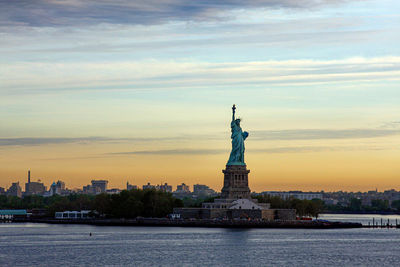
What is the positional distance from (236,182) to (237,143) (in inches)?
256

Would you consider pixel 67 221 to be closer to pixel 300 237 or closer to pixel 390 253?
pixel 300 237

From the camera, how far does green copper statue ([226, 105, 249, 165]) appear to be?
149 meters

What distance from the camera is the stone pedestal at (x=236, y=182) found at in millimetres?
147000

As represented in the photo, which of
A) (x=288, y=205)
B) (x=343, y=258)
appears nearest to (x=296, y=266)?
(x=343, y=258)

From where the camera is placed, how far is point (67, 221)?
170625 millimetres

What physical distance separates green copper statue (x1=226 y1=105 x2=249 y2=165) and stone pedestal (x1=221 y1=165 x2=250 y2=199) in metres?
1.25

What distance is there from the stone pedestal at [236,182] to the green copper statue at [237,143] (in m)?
1.25

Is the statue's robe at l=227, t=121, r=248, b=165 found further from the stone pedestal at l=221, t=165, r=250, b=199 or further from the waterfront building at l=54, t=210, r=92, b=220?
the waterfront building at l=54, t=210, r=92, b=220

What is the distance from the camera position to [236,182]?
14788 cm

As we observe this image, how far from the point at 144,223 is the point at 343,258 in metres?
62.8

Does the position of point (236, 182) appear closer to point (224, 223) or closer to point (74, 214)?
point (224, 223)

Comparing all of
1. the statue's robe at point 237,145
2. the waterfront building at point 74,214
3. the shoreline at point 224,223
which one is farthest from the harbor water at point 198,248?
the waterfront building at point 74,214

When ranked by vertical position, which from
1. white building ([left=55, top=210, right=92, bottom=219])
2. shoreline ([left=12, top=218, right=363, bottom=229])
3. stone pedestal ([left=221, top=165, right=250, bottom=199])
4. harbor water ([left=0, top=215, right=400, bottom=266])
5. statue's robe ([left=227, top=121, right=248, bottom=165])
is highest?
statue's robe ([left=227, top=121, right=248, bottom=165])

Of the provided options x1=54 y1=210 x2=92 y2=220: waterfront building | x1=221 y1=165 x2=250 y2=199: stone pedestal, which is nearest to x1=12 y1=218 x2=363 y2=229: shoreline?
x1=221 y1=165 x2=250 y2=199: stone pedestal
